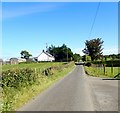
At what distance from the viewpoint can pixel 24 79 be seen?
19359mm

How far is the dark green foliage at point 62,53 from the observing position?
156625 mm

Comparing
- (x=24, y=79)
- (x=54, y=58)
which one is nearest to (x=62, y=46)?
(x=54, y=58)

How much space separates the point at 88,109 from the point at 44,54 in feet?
526

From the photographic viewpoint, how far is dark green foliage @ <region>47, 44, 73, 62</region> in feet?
514

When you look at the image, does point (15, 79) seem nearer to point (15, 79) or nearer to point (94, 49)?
point (15, 79)

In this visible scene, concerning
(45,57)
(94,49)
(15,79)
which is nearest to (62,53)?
(45,57)

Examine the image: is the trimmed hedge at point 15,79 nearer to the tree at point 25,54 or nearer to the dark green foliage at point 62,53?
the dark green foliage at point 62,53

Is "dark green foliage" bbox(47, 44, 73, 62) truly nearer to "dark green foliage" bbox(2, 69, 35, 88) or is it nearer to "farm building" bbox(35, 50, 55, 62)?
"farm building" bbox(35, 50, 55, 62)

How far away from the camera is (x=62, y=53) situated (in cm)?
16012

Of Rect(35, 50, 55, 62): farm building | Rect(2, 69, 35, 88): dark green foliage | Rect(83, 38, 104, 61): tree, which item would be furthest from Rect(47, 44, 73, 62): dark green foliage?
Rect(2, 69, 35, 88): dark green foliage

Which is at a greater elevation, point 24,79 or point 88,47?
point 88,47

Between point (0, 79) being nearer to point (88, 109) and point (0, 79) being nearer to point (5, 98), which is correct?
point (5, 98)

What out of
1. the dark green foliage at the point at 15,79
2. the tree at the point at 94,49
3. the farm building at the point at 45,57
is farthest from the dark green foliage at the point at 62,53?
the dark green foliage at the point at 15,79

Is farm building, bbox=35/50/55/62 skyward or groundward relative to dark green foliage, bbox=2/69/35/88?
skyward
